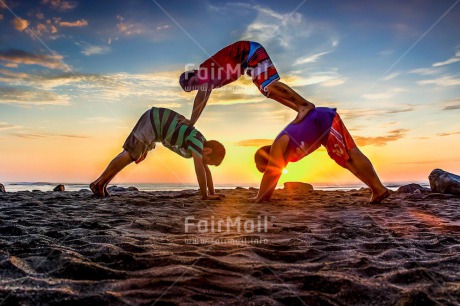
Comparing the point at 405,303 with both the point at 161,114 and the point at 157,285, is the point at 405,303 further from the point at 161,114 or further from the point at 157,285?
the point at 161,114

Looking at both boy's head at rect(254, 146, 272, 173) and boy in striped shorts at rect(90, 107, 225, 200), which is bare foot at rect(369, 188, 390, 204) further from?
boy in striped shorts at rect(90, 107, 225, 200)

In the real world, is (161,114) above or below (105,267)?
above

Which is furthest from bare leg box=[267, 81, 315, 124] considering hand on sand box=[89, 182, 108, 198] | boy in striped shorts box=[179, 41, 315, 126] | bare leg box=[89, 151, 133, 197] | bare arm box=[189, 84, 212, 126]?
hand on sand box=[89, 182, 108, 198]

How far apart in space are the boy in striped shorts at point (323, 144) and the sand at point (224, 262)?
1.70 meters

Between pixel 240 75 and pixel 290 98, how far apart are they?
0.97m

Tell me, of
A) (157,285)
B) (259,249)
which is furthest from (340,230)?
(157,285)

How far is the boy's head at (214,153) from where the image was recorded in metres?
6.02

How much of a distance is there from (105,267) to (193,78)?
405 centimetres

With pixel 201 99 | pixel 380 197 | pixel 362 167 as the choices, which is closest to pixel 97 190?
pixel 201 99

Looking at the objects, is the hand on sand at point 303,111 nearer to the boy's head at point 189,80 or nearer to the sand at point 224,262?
the boy's head at point 189,80

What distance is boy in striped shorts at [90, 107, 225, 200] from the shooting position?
18.1 feet

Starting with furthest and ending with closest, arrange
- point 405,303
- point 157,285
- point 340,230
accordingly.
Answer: point 340,230, point 157,285, point 405,303

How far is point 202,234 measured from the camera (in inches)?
110

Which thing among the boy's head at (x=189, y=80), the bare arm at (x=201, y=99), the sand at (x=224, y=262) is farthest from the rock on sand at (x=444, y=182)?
the boy's head at (x=189, y=80)
